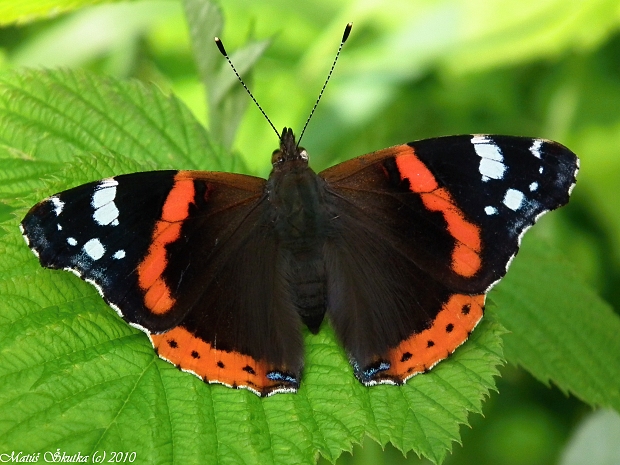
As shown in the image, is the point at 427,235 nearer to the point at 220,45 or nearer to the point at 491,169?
the point at 491,169

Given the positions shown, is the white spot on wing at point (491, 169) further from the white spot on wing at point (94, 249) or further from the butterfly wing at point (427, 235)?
the white spot on wing at point (94, 249)

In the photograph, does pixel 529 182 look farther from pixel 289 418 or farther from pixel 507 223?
pixel 289 418

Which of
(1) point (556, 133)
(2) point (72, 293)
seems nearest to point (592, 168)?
(1) point (556, 133)

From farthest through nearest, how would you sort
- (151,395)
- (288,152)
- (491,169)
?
1. (288,152)
2. (491,169)
3. (151,395)

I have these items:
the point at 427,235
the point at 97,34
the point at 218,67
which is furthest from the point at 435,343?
the point at 97,34

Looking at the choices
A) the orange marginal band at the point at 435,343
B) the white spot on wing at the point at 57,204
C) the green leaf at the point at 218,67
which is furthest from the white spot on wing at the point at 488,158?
the white spot on wing at the point at 57,204

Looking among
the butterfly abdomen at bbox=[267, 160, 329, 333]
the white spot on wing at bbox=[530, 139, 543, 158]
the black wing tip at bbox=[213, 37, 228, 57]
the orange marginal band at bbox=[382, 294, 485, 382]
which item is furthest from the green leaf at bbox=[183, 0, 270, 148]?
the orange marginal band at bbox=[382, 294, 485, 382]
